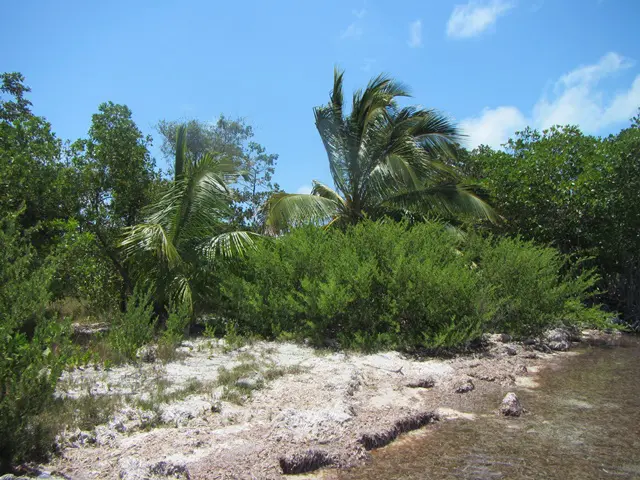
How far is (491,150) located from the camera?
16.6 metres

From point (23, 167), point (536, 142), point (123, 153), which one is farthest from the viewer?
point (536, 142)

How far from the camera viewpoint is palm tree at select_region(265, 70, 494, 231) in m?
13.5

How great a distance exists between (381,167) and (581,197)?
541 centimetres

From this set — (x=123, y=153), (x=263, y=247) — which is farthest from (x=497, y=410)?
(x=123, y=153)

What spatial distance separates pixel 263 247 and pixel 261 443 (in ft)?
21.0

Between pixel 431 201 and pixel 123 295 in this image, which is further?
pixel 431 201

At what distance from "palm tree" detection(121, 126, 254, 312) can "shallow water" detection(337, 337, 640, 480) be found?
237 inches

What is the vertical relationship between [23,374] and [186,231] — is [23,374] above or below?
below

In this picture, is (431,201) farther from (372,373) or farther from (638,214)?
(372,373)

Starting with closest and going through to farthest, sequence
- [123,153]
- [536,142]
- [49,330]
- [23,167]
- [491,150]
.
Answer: [49,330] < [23,167] < [123,153] < [536,142] < [491,150]

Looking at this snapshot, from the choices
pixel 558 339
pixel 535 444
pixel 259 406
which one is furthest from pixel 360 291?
pixel 535 444

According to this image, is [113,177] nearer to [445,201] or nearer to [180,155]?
[180,155]

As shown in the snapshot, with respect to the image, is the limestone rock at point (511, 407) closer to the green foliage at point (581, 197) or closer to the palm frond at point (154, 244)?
the palm frond at point (154, 244)

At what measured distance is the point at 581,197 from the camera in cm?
1364
